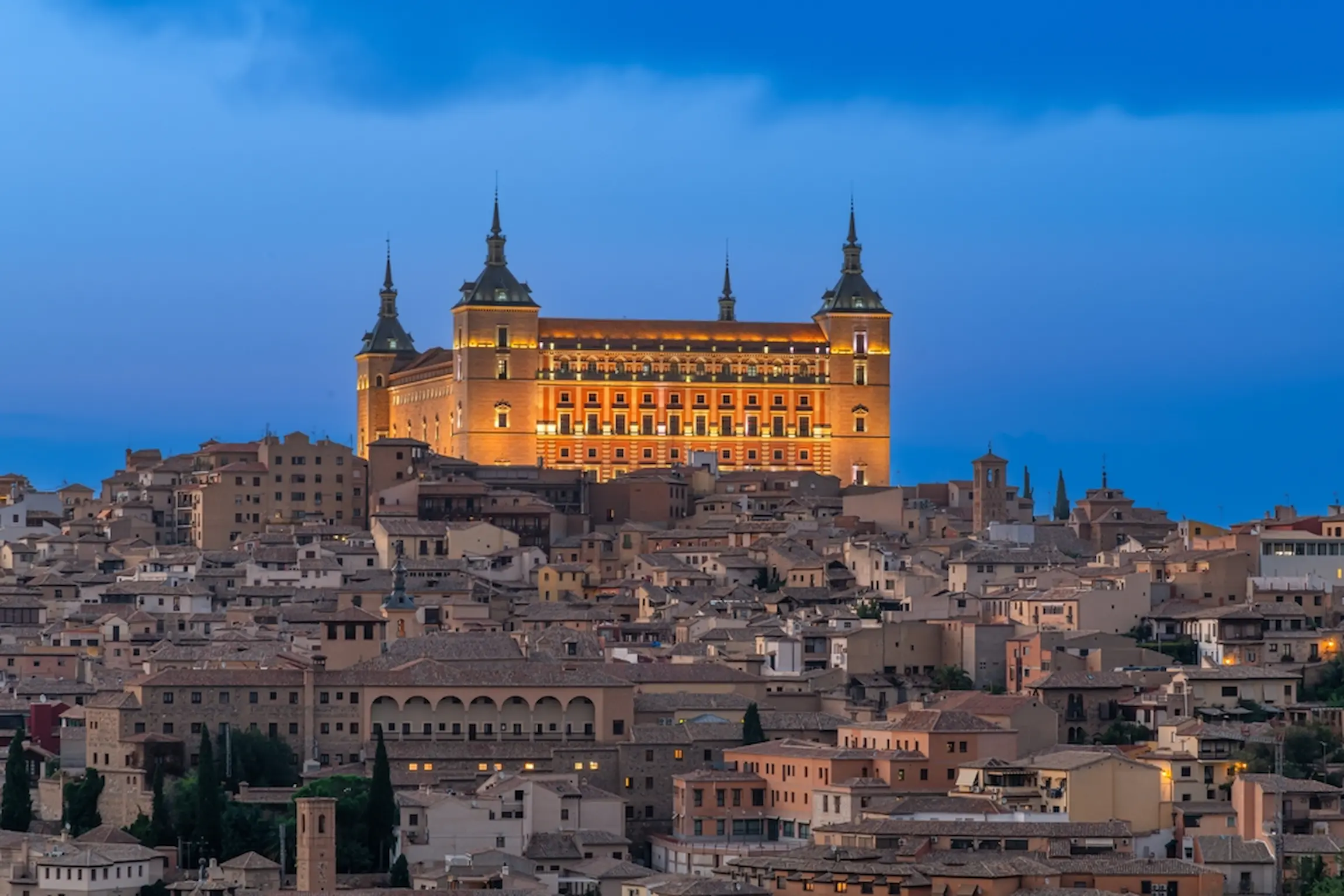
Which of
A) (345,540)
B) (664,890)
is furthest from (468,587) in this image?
(664,890)

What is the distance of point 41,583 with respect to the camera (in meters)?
90.8

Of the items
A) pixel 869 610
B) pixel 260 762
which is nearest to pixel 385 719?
pixel 260 762

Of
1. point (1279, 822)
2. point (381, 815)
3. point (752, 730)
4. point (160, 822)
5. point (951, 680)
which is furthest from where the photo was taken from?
point (951, 680)

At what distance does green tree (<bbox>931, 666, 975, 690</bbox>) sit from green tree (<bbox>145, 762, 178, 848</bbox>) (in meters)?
18.4

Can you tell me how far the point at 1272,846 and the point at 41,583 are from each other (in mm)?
39536

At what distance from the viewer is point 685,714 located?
71375 mm

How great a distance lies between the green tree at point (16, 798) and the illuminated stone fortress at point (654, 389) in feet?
167

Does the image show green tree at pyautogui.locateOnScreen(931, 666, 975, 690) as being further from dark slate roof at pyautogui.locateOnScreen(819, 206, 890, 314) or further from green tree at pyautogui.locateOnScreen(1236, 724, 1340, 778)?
dark slate roof at pyautogui.locateOnScreen(819, 206, 890, 314)

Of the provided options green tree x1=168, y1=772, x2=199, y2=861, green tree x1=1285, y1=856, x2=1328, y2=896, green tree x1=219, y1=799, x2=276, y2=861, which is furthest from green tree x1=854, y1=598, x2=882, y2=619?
green tree x1=1285, y1=856, x2=1328, y2=896

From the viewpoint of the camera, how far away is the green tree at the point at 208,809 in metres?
62.3

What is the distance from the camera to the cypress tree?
62938 mm

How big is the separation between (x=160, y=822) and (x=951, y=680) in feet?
63.3

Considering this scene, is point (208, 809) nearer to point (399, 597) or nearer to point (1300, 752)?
point (399, 597)

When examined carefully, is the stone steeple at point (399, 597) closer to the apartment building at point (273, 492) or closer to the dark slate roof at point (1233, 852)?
the apartment building at point (273, 492)
